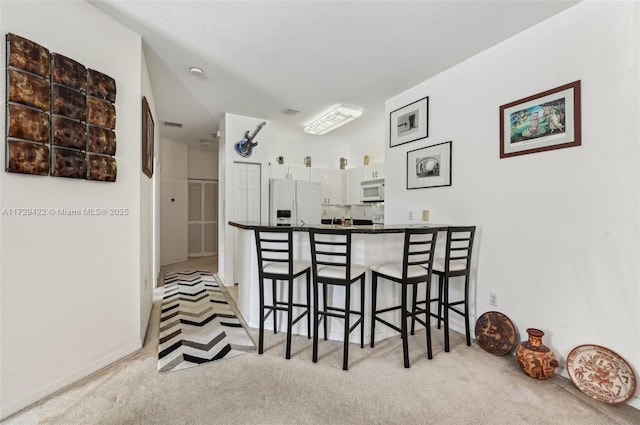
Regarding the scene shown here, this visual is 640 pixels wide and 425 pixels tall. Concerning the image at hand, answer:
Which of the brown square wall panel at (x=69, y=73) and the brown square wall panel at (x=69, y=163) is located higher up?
the brown square wall panel at (x=69, y=73)

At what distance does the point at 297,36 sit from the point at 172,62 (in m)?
1.36

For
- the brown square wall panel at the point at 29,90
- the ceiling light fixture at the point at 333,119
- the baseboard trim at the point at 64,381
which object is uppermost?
the ceiling light fixture at the point at 333,119

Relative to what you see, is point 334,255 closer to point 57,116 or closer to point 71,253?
point 71,253

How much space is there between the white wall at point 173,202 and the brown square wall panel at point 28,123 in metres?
4.27

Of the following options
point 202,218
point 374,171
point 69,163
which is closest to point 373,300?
point 69,163

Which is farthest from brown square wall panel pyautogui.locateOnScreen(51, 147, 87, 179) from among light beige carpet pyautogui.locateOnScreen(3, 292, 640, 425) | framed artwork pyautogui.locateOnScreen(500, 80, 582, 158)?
framed artwork pyautogui.locateOnScreen(500, 80, 582, 158)

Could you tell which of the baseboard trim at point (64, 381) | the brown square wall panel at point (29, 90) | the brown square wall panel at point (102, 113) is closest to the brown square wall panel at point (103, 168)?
the brown square wall panel at point (102, 113)

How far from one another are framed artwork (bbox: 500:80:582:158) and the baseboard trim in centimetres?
351

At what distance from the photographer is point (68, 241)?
1795mm

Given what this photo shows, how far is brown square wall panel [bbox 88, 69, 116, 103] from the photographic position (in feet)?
6.22

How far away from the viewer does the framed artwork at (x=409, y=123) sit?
304cm

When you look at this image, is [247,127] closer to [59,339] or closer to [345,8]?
[345,8]

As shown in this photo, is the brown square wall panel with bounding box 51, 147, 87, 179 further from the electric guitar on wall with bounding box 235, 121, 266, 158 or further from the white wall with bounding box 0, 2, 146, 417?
the electric guitar on wall with bounding box 235, 121, 266, 158

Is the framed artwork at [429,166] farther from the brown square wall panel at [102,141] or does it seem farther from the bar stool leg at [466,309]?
the brown square wall panel at [102,141]
